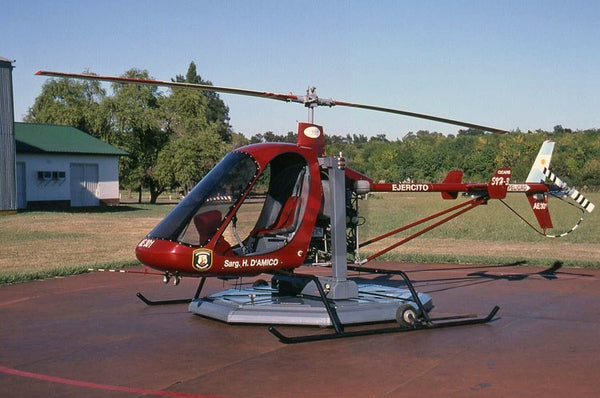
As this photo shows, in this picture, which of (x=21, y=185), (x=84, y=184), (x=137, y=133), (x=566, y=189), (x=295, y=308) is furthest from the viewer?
(x=137, y=133)

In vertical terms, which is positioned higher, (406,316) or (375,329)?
(406,316)

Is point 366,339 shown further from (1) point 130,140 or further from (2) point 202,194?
(1) point 130,140

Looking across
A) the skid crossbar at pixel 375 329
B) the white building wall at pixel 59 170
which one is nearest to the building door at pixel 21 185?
the white building wall at pixel 59 170

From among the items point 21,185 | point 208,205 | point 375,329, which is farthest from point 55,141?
point 375,329

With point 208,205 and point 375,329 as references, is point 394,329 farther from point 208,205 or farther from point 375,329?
point 208,205

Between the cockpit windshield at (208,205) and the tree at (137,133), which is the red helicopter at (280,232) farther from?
the tree at (137,133)

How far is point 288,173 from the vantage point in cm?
1021

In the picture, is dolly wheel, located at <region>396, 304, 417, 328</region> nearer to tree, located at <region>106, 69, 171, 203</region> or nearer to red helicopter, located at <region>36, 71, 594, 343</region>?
red helicopter, located at <region>36, 71, 594, 343</region>

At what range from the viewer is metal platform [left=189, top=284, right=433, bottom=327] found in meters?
9.29

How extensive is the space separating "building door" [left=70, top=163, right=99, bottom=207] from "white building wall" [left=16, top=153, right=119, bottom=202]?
289 mm

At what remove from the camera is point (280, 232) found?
32.4 feet

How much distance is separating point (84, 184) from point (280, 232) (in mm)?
38798

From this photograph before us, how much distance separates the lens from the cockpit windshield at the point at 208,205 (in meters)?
9.02

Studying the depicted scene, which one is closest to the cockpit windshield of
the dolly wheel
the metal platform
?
the metal platform
